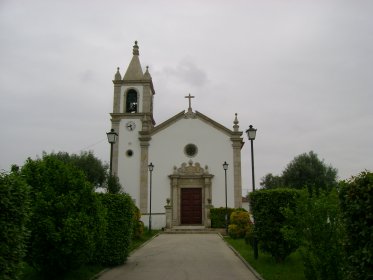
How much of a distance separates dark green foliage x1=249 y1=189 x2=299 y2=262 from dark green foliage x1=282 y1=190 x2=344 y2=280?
336 cm

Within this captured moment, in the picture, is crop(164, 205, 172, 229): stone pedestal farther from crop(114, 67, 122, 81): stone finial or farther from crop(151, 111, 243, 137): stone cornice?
crop(114, 67, 122, 81): stone finial

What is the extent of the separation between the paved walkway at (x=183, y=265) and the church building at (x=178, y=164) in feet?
39.5

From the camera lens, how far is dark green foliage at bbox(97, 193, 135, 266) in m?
11.8

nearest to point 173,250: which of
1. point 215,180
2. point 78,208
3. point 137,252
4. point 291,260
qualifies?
point 137,252

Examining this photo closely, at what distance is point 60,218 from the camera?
878 centimetres

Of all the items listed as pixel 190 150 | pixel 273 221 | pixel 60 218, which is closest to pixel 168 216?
pixel 190 150

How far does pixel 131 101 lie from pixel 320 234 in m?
26.5

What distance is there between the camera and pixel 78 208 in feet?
30.0

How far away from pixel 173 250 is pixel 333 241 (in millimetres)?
10079

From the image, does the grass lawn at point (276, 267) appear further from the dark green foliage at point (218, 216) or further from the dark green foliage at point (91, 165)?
the dark green foliage at point (91, 165)

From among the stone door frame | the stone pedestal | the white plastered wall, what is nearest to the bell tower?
the white plastered wall

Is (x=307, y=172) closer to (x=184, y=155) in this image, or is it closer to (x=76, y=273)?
(x=184, y=155)

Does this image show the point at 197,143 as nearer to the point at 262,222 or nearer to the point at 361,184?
the point at 262,222

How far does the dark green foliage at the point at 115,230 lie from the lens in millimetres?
11805
